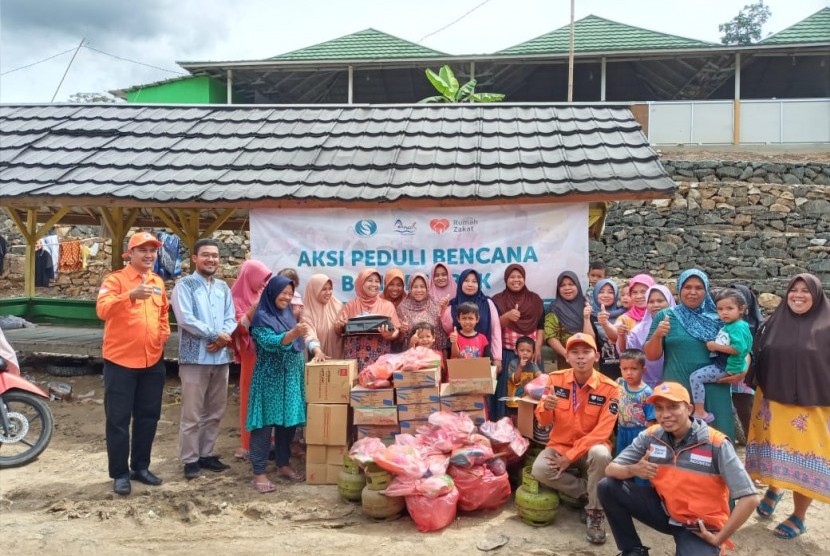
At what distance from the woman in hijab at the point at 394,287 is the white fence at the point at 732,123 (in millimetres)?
12600

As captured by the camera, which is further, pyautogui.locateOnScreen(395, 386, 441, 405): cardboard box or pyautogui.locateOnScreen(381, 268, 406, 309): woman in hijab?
pyautogui.locateOnScreen(381, 268, 406, 309): woman in hijab

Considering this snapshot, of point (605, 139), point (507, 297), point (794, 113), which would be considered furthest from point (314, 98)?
point (507, 297)

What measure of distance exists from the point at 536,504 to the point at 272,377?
2.19 metres

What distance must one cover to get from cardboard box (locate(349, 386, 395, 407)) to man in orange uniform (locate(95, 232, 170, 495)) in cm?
154

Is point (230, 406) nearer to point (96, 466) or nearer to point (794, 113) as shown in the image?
point (96, 466)

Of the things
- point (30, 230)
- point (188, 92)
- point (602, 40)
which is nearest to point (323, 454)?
point (30, 230)

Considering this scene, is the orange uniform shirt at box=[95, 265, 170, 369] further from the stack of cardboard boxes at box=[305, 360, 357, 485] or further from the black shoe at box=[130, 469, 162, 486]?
the stack of cardboard boxes at box=[305, 360, 357, 485]

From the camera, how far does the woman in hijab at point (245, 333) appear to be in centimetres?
534

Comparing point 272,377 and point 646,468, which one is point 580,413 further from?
point 272,377

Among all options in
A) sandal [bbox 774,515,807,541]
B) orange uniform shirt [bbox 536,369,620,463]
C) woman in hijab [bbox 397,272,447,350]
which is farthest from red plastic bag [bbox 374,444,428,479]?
sandal [bbox 774,515,807,541]

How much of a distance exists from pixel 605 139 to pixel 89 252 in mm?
14695

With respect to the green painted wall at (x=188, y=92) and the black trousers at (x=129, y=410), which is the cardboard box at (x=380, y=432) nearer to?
the black trousers at (x=129, y=410)

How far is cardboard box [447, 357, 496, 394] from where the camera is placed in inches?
186

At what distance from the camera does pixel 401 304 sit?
18.6 feet
